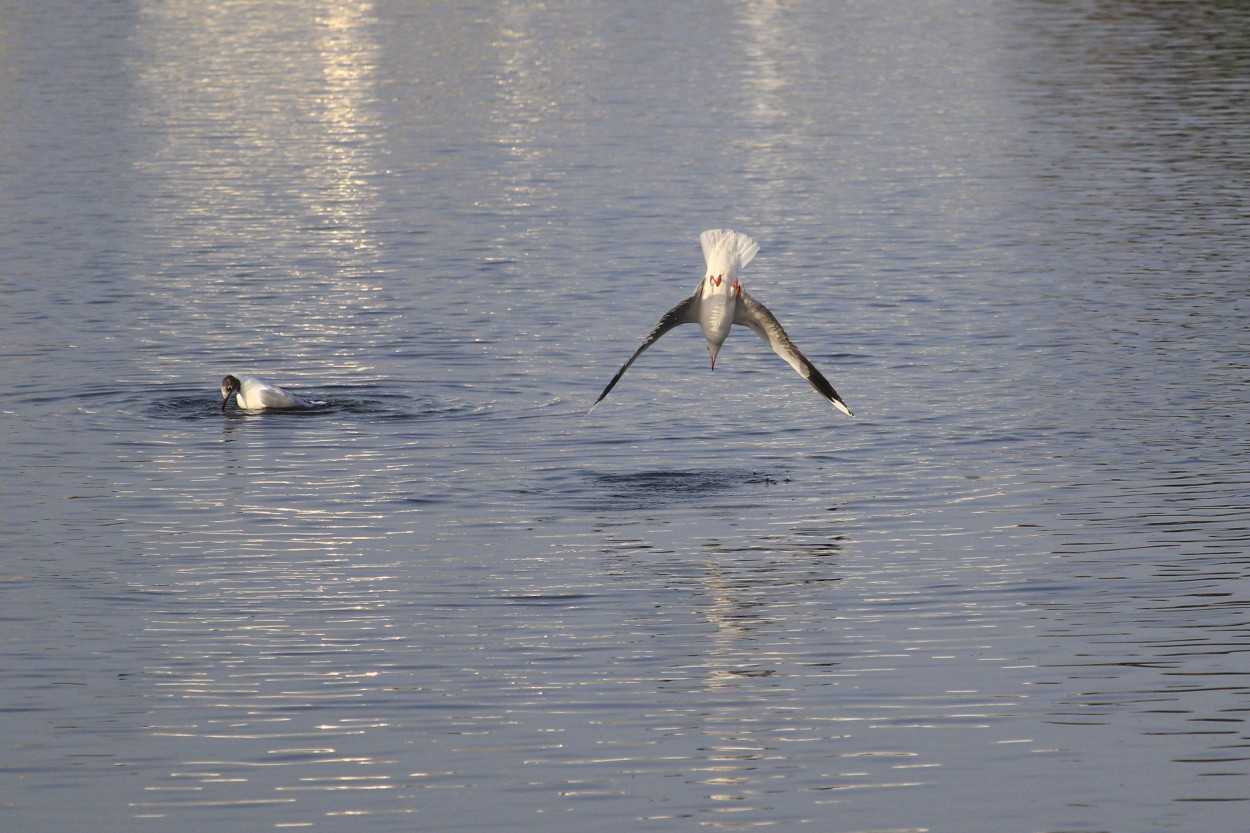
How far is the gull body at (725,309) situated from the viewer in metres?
18.0

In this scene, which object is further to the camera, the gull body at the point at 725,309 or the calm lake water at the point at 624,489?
the gull body at the point at 725,309

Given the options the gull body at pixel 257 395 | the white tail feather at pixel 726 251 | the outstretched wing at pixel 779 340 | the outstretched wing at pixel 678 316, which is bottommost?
the gull body at pixel 257 395

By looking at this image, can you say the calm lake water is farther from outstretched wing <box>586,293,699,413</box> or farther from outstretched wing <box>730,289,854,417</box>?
outstretched wing <box>586,293,699,413</box>

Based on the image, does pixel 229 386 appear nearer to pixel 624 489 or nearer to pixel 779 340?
pixel 624 489

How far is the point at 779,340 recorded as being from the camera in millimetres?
18672

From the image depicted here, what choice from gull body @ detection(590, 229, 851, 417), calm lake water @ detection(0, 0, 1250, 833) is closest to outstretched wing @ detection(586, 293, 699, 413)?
gull body @ detection(590, 229, 851, 417)

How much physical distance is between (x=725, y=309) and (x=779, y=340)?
691 mm

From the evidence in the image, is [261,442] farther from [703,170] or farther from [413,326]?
[703,170]

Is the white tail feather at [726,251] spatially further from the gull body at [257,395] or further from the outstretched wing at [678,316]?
the gull body at [257,395]

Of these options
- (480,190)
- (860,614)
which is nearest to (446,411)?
(860,614)

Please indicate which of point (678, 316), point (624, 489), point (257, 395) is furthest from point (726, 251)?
point (257, 395)

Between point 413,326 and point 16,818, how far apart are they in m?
16.3

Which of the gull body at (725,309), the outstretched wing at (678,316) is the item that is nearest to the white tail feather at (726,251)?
the gull body at (725,309)

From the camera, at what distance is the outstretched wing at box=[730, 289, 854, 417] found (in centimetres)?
1838
